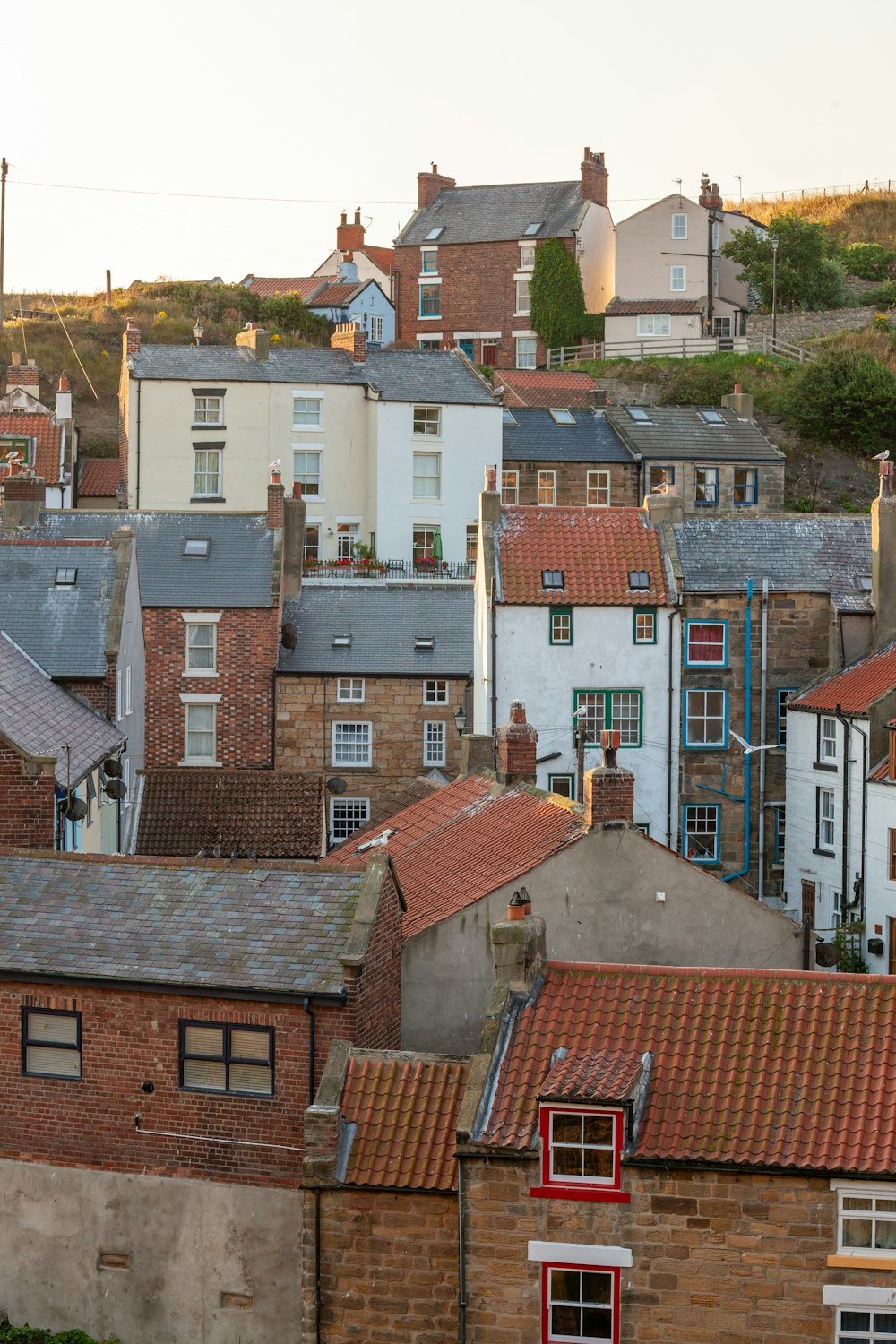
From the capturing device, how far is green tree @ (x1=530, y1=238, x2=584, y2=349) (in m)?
81.4

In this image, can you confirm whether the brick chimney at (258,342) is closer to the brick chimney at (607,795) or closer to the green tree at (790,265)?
the green tree at (790,265)

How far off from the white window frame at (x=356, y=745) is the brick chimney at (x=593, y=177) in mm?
44714

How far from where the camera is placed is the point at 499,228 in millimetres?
83500

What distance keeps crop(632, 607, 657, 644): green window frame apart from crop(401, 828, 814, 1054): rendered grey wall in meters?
17.0

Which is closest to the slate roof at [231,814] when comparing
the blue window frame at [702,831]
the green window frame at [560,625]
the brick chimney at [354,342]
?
the green window frame at [560,625]

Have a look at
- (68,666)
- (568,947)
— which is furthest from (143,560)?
(568,947)

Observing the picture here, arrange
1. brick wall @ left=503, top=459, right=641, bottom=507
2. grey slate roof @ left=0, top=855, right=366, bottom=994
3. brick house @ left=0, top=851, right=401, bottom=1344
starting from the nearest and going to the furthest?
brick house @ left=0, top=851, right=401, bottom=1344
grey slate roof @ left=0, top=855, right=366, bottom=994
brick wall @ left=503, top=459, right=641, bottom=507

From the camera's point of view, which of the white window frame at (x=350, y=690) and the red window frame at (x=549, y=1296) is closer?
the red window frame at (x=549, y=1296)

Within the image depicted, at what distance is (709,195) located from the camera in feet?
278

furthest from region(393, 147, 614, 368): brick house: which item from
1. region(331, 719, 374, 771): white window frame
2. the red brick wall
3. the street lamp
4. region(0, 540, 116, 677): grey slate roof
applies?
region(0, 540, 116, 677): grey slate roof

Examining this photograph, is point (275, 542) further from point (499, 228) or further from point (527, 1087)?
point (499, 228)

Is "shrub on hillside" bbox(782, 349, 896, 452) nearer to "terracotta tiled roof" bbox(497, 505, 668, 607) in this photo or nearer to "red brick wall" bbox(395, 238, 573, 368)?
"red brick wall" bbox(395, 238, 573, 368)

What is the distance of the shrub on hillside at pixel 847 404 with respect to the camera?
236 ft

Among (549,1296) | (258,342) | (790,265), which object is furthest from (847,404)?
(549,1296)
